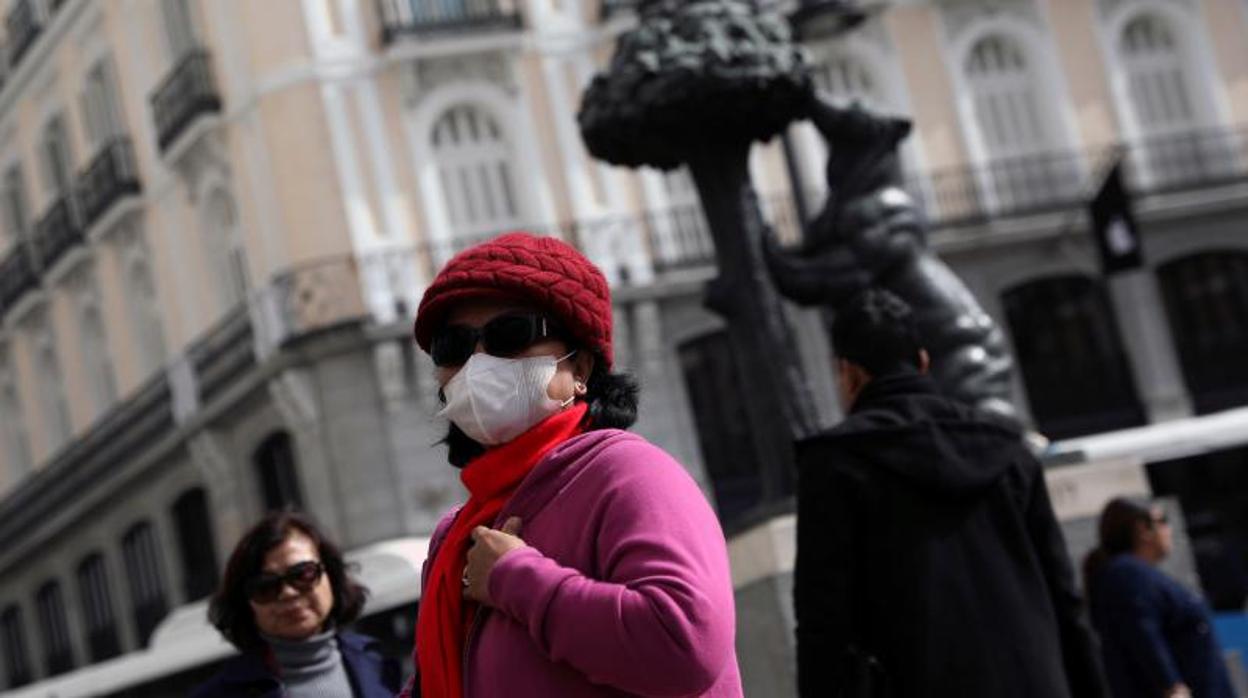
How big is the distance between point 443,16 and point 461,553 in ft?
85.4

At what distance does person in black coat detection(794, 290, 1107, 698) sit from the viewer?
478 centimetres

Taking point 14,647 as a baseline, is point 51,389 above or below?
above

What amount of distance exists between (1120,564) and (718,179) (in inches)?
99.2

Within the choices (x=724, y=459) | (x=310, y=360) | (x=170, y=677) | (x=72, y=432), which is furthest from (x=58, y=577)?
(x=170, y=677)

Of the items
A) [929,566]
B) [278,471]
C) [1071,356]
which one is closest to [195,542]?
[278,471]

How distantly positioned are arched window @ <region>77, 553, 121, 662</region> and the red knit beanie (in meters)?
32.2

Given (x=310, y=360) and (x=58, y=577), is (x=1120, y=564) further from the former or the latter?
(x=58, y=577)

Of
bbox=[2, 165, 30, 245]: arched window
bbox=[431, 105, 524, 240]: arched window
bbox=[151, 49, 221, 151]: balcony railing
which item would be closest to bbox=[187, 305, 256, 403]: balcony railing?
bbox=[151, 49, 221, 151]: balcony railing

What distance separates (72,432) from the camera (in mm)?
36438

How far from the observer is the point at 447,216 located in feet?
93.3

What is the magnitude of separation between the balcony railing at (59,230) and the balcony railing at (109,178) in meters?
0.61

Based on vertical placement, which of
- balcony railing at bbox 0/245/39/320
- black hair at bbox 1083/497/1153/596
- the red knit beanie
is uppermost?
balcony railing at bbox 0/245/39/320

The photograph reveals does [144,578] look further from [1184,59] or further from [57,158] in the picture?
[1184,59]

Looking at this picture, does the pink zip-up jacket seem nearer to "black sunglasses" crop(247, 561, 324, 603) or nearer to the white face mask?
the white face mask
